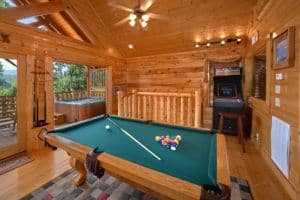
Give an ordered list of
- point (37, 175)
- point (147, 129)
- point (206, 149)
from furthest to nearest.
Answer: point (37, 175) < point (147, 129) < point (206, 149)

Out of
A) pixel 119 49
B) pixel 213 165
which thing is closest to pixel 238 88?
pixel 213 165

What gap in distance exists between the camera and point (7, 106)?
308 centimetres

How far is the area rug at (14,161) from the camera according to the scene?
8.46 feet

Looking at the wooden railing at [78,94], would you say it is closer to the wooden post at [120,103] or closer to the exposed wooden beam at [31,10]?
the wooden post at [120,103]

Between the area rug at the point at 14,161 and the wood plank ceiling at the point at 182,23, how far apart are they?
3666 mm

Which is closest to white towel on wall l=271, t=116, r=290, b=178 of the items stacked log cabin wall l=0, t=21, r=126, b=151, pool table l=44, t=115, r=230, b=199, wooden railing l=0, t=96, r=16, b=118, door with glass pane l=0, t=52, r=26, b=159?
pool table l=44, t=115, r=230, b=199

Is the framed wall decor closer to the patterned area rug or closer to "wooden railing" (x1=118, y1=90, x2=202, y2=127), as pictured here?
the patterned area rug

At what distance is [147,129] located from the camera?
218cm

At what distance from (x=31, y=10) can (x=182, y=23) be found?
328 centimetres

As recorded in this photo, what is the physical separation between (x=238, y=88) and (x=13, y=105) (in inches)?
201

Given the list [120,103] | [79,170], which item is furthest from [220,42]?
[79,170]

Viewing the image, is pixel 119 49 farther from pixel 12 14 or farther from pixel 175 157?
pixel 175 157

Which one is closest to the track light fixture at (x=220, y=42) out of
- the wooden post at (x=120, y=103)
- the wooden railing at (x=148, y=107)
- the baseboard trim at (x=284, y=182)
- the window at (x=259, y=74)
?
the window at (x=259, y=74)

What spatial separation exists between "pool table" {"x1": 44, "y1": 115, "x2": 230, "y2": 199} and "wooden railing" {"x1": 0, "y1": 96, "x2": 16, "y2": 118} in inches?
74.1
